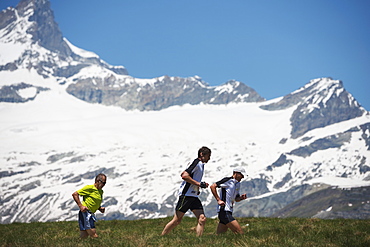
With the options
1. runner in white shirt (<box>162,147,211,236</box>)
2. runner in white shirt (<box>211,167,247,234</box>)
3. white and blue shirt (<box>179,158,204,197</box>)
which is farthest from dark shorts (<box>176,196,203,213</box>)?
runner in white shirt (<box>211,167,247,234</box>)

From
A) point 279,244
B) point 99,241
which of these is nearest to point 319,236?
point 279,244

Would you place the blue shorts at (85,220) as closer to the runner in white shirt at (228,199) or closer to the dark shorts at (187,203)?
the dark shorts at (187,203)

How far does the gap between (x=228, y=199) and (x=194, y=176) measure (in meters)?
1.60

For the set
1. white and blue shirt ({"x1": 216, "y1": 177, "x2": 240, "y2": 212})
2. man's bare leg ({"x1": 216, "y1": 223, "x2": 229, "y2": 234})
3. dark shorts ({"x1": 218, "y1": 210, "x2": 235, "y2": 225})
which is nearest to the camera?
dark shorts ({"x1": 218, "y1": 210, "x2": 235, "y2": 225})

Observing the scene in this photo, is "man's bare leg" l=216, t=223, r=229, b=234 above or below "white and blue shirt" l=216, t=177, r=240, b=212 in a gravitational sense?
below

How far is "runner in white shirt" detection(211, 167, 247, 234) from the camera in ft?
56.7

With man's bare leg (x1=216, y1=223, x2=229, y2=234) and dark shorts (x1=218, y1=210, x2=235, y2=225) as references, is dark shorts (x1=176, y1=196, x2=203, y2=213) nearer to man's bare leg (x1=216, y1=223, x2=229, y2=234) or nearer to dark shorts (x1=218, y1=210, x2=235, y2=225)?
dark shorts (x1=218, y1=210, x2=235, y2=225)

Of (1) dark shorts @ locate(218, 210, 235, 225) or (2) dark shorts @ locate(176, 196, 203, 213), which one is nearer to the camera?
(2) dark shorts @ locate(176, 196, 203, 213)

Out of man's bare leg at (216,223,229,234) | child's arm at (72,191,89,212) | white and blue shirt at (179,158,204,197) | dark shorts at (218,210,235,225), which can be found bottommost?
man's bare leg at (216,223,229,234)

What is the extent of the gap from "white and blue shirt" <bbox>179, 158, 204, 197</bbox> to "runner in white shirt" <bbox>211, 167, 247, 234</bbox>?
2.32 ft

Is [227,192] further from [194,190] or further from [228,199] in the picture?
[194,190]

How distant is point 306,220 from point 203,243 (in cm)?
1106

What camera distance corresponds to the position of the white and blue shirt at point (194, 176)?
16609 mm

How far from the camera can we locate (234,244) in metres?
14.9
